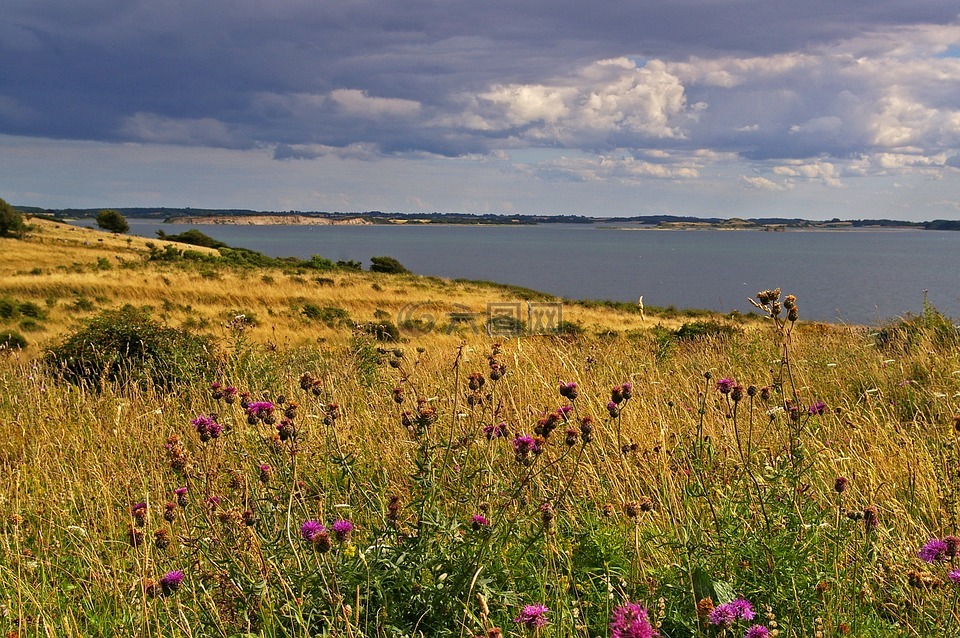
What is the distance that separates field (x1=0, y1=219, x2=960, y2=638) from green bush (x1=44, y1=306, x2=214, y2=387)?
1.25m

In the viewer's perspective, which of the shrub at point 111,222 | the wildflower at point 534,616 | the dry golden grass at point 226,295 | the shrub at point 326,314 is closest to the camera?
the wildflower at point 534,616

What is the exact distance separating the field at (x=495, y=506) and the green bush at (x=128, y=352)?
4.12ft

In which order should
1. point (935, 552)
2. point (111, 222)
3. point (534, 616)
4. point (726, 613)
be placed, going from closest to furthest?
1. point (726, 613)
2. point (534, 616)
3. point (935, 552)
4. point (111, 222)

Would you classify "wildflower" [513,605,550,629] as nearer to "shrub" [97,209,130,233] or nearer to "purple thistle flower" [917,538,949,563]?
"purple thistle flower" [917,538,949,563]

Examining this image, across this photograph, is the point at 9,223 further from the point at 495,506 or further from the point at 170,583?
the point at 170,583

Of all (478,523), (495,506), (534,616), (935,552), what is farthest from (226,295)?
(935,552)

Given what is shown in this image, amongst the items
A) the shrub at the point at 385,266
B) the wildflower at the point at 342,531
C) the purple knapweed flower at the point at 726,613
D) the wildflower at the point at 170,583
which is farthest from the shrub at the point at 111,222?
the purple knapweed flower at the point at 726,613

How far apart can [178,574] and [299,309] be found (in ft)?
121

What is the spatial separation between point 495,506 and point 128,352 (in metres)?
7.23

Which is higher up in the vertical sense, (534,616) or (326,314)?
(534,616)

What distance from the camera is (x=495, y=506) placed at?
3.29 meters

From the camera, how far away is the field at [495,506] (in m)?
2.43

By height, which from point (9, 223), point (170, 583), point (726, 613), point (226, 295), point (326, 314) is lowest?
point (326, 314)

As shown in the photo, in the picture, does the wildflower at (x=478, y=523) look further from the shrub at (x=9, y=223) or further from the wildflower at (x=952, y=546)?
the shrub at (x=9, y=223)
